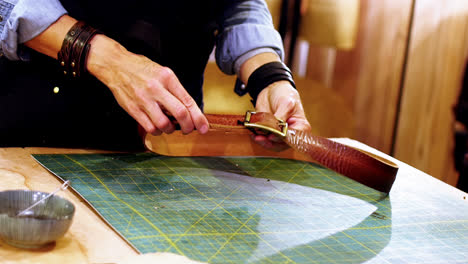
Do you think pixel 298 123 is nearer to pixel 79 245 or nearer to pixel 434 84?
pixel 79 245

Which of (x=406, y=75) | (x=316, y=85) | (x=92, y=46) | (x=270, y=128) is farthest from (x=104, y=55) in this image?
(x=406, y=75)

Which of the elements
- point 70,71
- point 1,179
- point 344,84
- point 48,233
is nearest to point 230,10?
point 70,71

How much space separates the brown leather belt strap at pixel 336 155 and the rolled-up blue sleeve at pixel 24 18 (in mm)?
410

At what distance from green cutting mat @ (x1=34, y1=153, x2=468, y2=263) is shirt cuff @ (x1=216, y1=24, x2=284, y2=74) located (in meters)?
0.35

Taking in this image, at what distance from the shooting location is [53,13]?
1092 mm

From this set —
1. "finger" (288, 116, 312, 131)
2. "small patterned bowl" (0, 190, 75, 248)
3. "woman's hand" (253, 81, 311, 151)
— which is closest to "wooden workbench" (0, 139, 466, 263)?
"small patterned bowl" (0, 190, 75, 248)

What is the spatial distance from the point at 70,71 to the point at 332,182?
68 cm

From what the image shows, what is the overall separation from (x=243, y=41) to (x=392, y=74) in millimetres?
2371

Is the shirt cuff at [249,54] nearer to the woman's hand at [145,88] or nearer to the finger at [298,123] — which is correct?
the finger at [298,123]

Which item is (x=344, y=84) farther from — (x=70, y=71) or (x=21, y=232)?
(x=21, y=232)

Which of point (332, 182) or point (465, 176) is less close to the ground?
point (332, 182)

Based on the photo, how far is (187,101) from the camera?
111cm

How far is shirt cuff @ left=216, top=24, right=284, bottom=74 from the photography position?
4.85 feet

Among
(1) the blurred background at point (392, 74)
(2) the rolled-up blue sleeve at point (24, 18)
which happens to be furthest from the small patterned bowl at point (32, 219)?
(1) the blurred background at point (392, 74)
